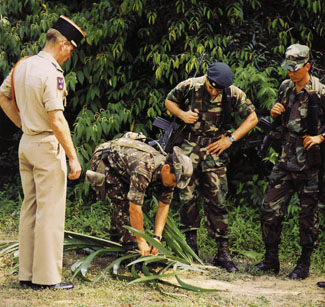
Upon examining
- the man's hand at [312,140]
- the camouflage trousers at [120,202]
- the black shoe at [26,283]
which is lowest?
the black shoe at [26,283]

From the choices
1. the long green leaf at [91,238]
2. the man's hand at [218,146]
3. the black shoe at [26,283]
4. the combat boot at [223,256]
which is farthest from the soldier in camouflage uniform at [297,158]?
the black shoe at [26,283]

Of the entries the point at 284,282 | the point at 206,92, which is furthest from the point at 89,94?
the point at 284,282

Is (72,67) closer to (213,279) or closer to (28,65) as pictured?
(28,65)

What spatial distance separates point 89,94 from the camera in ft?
22.1

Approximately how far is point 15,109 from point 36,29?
2.61 meters

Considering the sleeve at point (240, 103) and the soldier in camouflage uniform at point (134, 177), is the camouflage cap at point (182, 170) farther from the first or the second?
the sleeve at point (240, 103)

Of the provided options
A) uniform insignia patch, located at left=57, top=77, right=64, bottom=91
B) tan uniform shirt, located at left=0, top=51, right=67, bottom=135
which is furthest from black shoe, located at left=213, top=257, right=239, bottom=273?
uniform insignia patch, located at left=57, top=77, right=64, bottom=91

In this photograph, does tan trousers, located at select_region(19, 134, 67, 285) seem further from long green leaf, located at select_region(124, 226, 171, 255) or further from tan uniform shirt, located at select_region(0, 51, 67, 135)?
long green leaf, located at select_region(124, 226, 171, 255)

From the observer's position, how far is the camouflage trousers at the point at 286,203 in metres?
4.88

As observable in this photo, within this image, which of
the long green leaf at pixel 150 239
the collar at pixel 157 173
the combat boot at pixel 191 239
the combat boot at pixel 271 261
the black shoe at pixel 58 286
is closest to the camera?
the black shoe at pixel 58 286

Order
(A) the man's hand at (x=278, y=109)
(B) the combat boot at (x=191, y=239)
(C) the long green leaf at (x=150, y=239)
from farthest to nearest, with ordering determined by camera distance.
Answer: (B) the combat boot at (x=191, y=239)
(A) the man's hand at (x=278, y=109)
(C) the long green leaf at (x=150, y=239)

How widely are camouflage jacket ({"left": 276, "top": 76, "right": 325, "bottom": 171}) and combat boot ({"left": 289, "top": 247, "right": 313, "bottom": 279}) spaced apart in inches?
30.1

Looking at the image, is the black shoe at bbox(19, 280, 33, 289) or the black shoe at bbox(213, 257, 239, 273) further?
the black shoe at bbox(213, 257, 239, 273)

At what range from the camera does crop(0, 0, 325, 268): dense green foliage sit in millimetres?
6336
